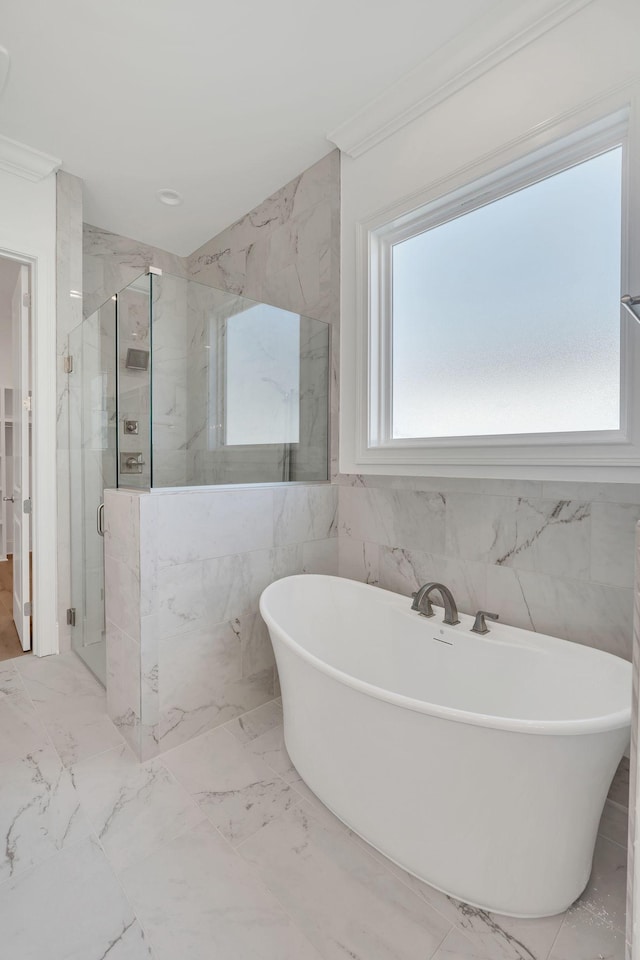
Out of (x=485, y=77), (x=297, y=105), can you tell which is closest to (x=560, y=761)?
(x=485, y=77)

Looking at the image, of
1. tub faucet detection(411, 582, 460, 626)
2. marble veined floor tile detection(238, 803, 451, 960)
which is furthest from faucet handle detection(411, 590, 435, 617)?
marble veined floor tile detection(238, 803, 451, 960)

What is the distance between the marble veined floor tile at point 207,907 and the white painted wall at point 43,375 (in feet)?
5.44

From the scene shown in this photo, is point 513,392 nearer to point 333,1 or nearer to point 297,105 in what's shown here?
point 333,1

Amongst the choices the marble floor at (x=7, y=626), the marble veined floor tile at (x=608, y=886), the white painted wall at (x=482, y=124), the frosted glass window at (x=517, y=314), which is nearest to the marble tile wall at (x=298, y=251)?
the white painted wall at (x=482, y=124)

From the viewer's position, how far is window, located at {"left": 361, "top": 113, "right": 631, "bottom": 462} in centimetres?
144

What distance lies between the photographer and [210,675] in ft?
5.87

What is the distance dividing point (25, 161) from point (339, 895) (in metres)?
3.40

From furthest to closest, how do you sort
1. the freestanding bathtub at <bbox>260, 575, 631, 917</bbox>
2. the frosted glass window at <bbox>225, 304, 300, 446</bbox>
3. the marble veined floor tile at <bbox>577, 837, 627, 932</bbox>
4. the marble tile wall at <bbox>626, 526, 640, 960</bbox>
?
the frosted glass window at <bbox>225, 304, 300, 446</bbox>
the marble veined floor tile at <bbox>577, 837, 627, 932</bbox>
the freestanding bathtub at <bbox>260, 575, 631, 917</bbox>
the marble tile wall at <bbox>626, 526, 640, 960</bbox>

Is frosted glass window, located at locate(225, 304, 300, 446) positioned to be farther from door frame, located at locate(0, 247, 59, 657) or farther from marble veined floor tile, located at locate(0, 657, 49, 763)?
marble veined floor tile, located at locate(0, 657, 49, 763)

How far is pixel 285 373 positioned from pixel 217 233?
64.4 inches

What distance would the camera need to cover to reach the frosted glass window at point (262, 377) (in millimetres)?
2145

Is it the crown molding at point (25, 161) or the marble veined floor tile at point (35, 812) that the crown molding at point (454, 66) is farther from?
the marble veined floor tile at point (35, 812)

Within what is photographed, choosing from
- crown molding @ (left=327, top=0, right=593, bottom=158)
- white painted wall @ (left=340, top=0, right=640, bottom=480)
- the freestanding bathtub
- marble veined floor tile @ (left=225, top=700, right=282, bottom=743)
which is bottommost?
marble veined floor tile @ (left=225, top=700, right=282, bottom=743)

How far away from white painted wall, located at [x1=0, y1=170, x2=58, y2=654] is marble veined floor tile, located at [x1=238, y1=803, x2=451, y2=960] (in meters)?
1.81
